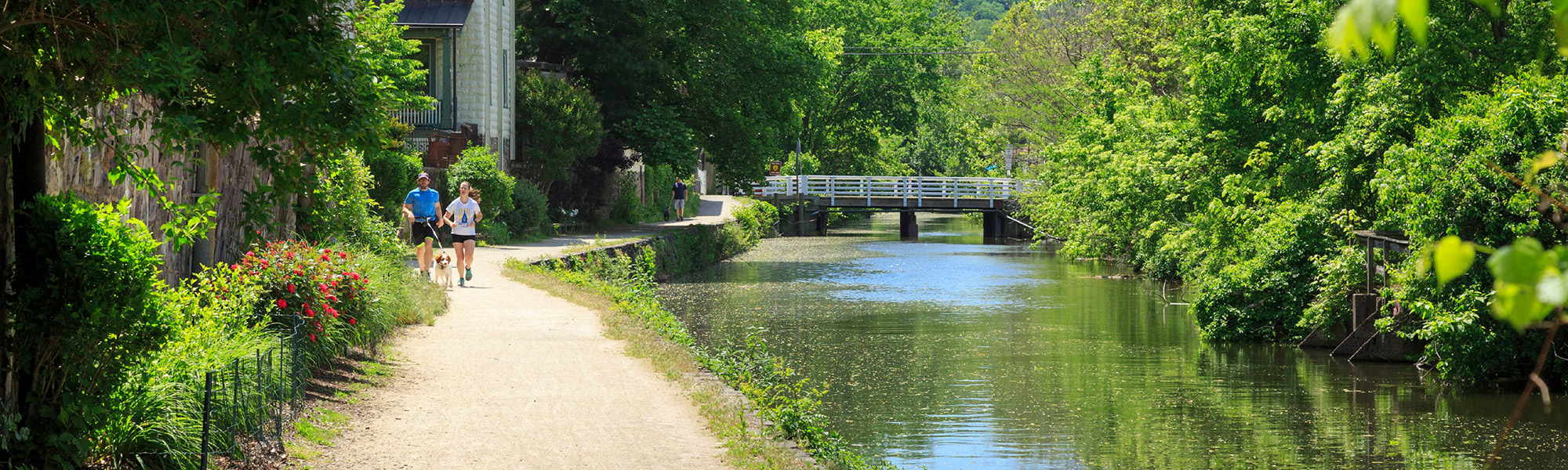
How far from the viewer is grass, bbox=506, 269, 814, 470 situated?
788 cm

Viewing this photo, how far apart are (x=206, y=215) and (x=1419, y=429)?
Result: 11.0 m

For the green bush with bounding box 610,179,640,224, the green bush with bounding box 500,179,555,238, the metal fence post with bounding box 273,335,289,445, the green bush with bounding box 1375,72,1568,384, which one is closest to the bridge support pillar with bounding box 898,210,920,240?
the green bush with bounding box 610,179,640,224

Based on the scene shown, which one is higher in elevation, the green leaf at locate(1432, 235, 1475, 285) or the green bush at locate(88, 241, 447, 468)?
the green leaf at locate(1432, 235, 1475, 285)

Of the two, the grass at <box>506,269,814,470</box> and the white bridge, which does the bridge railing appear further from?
the grass at <box>506,269,814,470</box>

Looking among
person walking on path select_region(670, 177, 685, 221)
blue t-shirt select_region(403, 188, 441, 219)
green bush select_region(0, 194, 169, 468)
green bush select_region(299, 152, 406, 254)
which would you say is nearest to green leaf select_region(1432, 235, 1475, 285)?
green bush select_region(0, 194, 169, 468)

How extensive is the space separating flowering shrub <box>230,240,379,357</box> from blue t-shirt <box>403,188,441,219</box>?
596cm

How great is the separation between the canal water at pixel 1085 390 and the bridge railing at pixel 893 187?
26.7 m

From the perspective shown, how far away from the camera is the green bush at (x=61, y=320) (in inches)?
227

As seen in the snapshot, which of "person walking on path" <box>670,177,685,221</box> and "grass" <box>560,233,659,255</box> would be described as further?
"person walking on path" <box>670,177,685,221</box>

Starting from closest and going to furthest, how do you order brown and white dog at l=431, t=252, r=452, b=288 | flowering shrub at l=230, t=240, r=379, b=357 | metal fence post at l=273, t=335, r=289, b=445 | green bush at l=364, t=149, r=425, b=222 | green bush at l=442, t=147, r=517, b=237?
1. metal fence post at l=273, t=335, r=289, b=445
2. flowering shrub at l=230, t=240, r=379, b=357
3. brown and white dog at l=431, t=252, r=452, b=288
4. green bush at l=364, t=149, r=425, b=222
5. green bush at l=442, t=147, r=517, b=237

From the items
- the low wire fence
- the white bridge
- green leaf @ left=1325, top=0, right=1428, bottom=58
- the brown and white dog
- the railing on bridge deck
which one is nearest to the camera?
green leaf @ left=1325, top=0, right=1428, bottom=58

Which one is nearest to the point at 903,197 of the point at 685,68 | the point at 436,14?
the point at 685,68

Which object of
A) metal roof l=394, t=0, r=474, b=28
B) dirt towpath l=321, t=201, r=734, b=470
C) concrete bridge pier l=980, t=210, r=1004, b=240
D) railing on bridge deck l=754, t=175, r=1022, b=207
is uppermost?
metal roof l=394, t=0, r=474, b=28

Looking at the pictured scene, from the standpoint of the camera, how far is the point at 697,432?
8.65 meters
